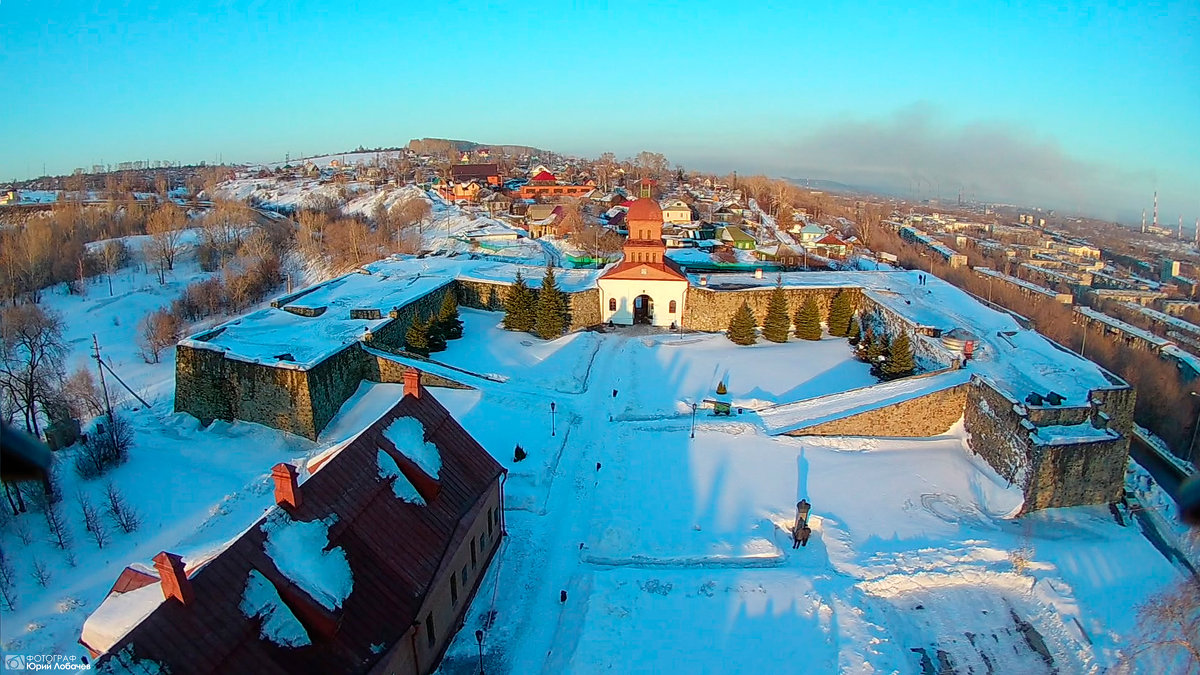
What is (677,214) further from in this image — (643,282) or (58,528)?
(58,528)

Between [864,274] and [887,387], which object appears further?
[864,274]

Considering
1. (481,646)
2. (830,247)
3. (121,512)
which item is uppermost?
(830,247)

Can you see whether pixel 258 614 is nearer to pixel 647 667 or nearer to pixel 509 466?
pixel 647 667

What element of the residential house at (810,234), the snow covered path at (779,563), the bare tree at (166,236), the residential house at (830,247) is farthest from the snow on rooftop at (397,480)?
the bare tree at (166,236)

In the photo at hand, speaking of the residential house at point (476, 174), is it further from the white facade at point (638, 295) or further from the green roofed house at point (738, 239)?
the white facade at point (638, 295)

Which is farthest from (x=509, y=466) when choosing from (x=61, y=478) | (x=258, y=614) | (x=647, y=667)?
(x=61, y=478)

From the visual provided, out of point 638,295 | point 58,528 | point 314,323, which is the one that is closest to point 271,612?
point 58,528
